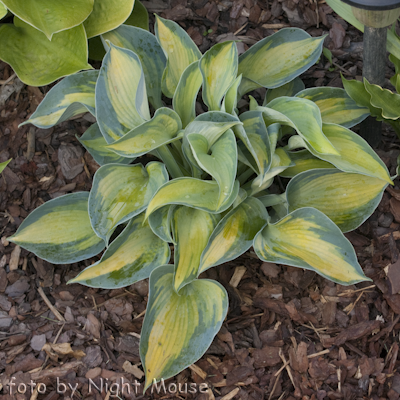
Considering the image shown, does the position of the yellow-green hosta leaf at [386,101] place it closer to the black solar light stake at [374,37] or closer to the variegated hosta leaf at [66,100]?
the black solar light stake at [374,37]

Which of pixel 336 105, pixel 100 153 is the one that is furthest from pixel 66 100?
pixel 336 105

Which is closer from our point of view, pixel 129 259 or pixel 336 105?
pixel 129 259

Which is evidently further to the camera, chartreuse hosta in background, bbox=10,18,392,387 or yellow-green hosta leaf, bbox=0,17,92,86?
yellow-green hosta leaf, bbox=0,17,92,86

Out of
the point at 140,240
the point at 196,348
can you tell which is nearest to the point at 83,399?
the point at 196,348

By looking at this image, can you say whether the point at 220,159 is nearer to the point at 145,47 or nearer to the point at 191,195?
the point at 191,195

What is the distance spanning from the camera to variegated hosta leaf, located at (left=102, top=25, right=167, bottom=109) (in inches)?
51.6

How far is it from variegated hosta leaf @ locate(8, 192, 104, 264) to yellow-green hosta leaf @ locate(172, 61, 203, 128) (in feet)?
1.24

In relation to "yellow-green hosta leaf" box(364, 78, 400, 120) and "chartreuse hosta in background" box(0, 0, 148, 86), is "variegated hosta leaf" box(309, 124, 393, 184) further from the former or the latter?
"chartreuse hosta in background" box(0, 0, 148, 86)

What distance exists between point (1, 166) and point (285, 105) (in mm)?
834

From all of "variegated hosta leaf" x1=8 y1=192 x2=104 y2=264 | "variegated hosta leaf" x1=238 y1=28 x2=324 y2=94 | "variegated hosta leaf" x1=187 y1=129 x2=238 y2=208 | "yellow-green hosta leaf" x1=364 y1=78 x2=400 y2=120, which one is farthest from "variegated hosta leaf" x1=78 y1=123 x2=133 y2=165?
"yellow-green hosta leaf" x1=364 y1=78 x2=400 y2=120

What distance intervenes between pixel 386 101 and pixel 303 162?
277 mm

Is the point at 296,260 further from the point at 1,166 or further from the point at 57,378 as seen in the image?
the point at 1,166

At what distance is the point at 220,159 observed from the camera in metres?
1.02

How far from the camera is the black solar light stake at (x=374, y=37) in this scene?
2.85 ft
